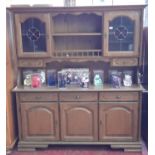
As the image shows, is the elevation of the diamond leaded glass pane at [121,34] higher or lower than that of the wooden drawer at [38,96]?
higher

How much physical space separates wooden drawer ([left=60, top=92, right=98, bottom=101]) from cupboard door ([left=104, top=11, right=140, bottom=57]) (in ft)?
1.56

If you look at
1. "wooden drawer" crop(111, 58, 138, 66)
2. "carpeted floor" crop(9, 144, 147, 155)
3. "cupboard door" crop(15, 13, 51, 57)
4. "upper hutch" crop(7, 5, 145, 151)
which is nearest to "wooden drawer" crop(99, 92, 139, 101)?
"upper hutch" crop(7, 5, 145, 151)

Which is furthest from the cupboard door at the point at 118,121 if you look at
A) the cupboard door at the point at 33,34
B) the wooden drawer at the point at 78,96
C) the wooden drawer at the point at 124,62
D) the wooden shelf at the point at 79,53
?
the cupboard door at the point at 33,34

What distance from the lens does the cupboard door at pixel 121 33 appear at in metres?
2.49

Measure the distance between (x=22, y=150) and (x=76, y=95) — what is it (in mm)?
897

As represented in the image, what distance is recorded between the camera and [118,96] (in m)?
2.54

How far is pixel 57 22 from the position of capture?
108 inches

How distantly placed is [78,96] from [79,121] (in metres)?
0.29

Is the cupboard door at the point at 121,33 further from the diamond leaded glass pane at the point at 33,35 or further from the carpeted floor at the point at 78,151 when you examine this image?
the carpeted floor at the point at 78,151

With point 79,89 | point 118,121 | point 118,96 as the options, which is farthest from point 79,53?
point 118,121

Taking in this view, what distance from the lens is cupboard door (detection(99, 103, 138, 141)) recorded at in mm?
2564

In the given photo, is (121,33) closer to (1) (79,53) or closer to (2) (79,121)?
(1) (79,53)
